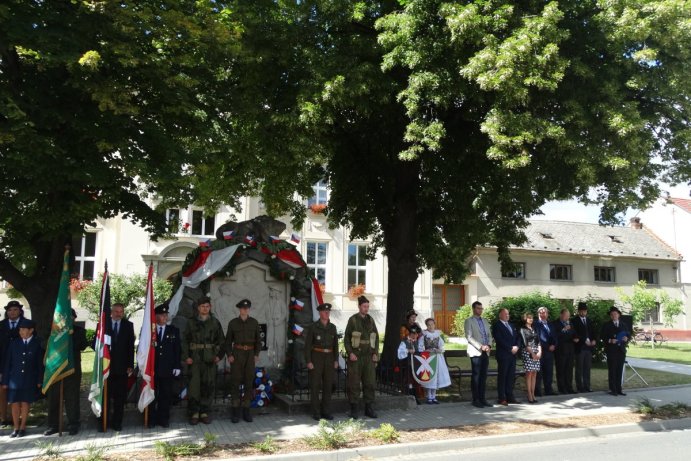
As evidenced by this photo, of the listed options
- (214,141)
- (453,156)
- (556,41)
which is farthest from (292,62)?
(556,41)

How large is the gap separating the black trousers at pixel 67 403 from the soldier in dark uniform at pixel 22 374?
0.88 ft

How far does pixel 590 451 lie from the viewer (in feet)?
26.1

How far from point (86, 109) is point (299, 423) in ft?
20.3

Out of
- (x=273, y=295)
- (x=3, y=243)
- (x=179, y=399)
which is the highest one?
(x=3, y=243)

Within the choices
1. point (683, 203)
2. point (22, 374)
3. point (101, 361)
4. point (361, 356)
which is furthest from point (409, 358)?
point (683, 203)

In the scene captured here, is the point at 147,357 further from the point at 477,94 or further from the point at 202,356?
the point at 477,94

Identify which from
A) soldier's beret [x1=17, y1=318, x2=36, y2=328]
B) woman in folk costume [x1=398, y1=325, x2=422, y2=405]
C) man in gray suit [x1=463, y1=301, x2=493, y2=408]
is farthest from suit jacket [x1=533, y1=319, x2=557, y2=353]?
soldier's beret [x1=17, y1=318, x2=36, y2=328]

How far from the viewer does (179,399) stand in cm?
998

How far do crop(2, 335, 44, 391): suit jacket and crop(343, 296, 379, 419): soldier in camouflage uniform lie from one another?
193 inches

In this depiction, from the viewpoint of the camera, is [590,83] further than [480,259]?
No

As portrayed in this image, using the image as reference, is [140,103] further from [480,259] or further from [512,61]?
[480,259]

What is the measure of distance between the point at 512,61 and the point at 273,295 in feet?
21.2

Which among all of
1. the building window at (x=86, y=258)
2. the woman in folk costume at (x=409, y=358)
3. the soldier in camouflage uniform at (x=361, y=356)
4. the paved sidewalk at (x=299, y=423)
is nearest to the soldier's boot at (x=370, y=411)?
the soldier in camouflage uniform at (x=361, y=356)

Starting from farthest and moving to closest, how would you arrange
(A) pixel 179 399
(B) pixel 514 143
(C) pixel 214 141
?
(C) pixel 214 141, (A) pixel 179 399, (B) pixel 514 143
